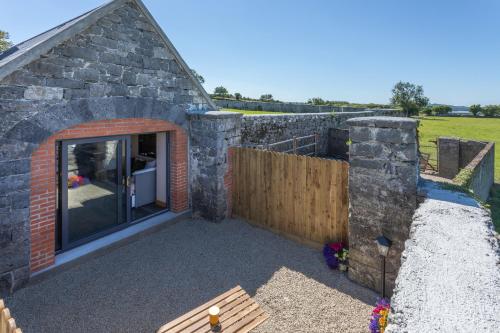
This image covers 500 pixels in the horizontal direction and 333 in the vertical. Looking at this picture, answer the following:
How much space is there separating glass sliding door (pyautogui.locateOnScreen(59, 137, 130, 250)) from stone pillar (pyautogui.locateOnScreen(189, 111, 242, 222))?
1.79 meters

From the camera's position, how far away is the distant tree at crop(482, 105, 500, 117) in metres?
48.1

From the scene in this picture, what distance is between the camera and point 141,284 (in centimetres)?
521

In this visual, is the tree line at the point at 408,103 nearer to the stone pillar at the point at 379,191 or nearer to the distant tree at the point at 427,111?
the distant tree at the point at 427,111

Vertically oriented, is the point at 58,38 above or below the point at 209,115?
above

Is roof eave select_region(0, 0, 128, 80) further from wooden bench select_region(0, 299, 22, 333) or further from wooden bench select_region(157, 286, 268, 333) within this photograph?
wooden bench select_region(157, 286, 268, 333)

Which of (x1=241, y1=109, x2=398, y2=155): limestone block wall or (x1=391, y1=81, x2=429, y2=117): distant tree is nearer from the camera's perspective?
(x1=241, y1=109, x2=398, y2=155): limestone block wall

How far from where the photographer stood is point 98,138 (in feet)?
20.2

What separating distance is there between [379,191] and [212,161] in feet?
13.4

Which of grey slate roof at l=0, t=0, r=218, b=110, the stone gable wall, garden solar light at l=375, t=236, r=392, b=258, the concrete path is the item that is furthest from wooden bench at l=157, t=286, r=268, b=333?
grey slate roof at l=0, t=0, r=218, b=110

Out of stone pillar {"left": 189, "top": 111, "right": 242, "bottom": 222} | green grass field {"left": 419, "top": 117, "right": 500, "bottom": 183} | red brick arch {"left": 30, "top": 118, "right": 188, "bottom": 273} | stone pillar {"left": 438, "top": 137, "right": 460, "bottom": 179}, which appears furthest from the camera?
green grass field {"left": 419, "top": 117, "right": 500, "bottom": 183}

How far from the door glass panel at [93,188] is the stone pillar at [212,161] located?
1945 mm

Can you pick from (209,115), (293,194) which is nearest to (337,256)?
(293,194)

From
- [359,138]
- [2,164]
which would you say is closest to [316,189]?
[359,138]

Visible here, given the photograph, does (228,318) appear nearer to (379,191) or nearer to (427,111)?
(379,191)
